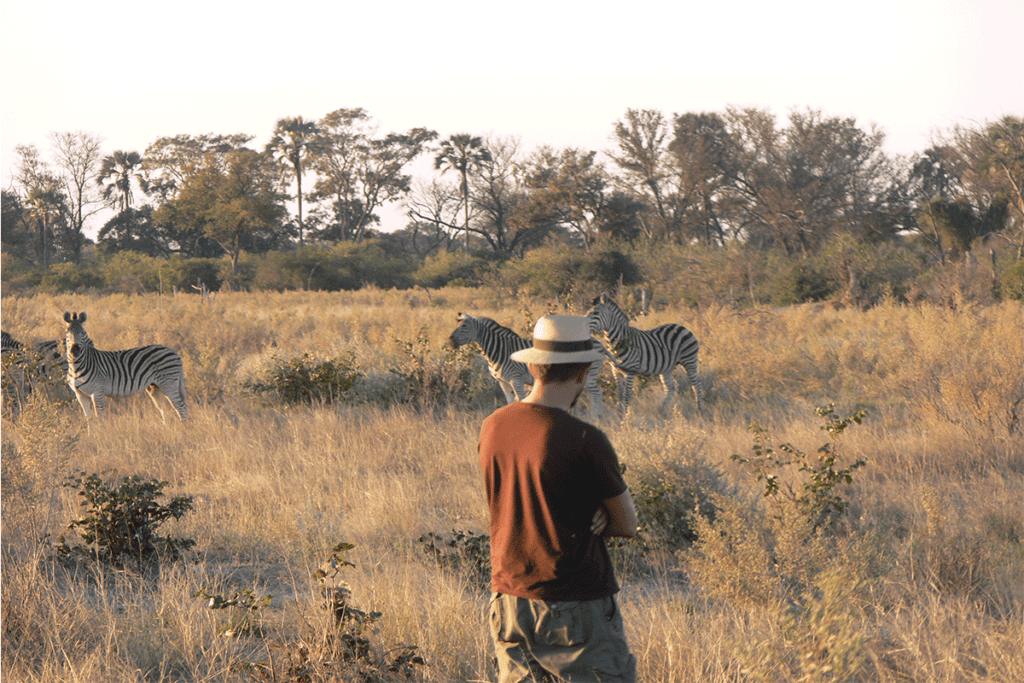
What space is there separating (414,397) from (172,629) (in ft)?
22.4

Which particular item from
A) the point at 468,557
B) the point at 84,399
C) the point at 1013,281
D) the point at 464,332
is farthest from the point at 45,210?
the point at 468,557

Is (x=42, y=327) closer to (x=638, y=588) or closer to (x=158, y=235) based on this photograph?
(x=638, y=588)

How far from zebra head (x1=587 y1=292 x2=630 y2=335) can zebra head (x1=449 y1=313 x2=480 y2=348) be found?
1520mm

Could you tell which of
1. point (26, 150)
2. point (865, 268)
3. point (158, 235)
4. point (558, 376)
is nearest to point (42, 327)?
point (558, 376)

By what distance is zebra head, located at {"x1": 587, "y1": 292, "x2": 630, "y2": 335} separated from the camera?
421 inches

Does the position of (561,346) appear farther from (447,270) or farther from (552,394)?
(447,270)

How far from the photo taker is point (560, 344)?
2.70 metres

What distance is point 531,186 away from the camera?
46.3 metres

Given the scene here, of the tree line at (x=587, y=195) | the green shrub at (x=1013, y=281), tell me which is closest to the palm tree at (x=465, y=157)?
the tree line at (x=587, y=195)

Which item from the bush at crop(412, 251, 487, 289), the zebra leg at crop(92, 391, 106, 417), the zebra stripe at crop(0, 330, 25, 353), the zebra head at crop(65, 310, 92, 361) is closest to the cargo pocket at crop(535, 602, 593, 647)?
the zebra head at crop(65, 310, 92, 361)

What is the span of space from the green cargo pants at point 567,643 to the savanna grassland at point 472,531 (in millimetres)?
509

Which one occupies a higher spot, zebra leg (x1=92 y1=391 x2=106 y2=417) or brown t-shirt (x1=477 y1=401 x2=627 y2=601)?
brown t-shirt (x1=477 y1=401 x2=627 y2=601)

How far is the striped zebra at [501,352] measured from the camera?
34.0 ft

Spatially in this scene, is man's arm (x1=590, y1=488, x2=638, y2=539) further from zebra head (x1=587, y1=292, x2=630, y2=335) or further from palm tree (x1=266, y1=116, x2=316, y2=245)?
palm tree (x1=266, y1=116, x2=316, y2=245)
